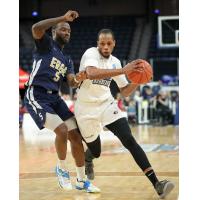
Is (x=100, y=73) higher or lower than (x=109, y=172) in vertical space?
higher

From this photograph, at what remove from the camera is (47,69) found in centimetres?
569

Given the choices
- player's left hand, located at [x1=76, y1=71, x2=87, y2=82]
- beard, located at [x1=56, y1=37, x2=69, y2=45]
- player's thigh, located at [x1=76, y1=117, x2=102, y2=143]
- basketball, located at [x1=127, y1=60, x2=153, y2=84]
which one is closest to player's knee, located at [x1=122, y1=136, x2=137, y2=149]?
player's thigh, located at [x1=76, y1=117, x2=102, y2=143]

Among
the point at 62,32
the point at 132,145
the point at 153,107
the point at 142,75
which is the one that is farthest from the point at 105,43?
the point at 153,107

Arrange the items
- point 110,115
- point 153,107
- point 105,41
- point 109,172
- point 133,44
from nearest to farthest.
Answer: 1. point 105,41
2. point 110,115
3. point 109,172
4. point 153,107
5. point 133,44

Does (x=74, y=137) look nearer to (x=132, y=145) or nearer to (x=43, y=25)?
(x=132, y=145)

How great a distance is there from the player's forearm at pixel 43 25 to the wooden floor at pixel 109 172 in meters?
1.94

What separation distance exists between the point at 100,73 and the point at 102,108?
2.75ft

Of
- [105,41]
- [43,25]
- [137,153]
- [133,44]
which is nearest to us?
[43,25]

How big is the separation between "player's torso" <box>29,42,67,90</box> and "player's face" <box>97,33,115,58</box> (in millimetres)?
497
